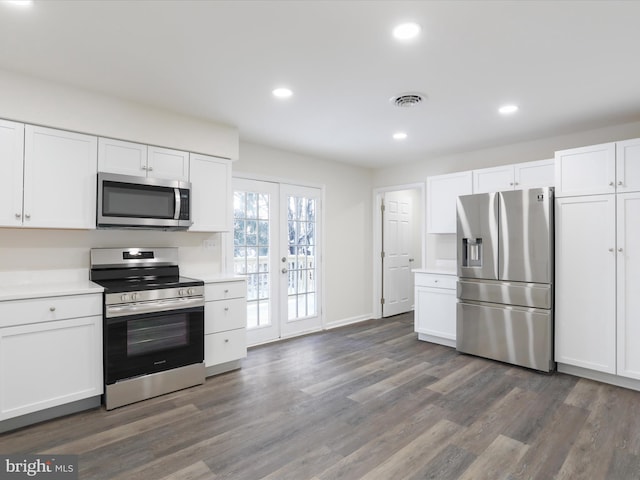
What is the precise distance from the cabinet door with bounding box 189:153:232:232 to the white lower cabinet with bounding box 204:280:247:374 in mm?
618

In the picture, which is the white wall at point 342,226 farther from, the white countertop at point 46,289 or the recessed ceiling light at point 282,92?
the white countertop at point 46,289

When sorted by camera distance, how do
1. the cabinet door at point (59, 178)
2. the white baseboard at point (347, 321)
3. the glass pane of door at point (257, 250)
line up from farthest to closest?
1. the white baseboard at point (347, 321)
2. the glass pane of door at point (257, 250)
3. the cabinet door at point (59, 178)

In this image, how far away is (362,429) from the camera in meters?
2.49

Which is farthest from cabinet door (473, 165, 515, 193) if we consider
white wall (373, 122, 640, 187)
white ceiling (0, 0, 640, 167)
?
white ceiling (0, 0, 640, 167)

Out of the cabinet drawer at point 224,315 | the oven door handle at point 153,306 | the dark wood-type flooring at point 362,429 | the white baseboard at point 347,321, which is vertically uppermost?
the oven door handle at point 153,306

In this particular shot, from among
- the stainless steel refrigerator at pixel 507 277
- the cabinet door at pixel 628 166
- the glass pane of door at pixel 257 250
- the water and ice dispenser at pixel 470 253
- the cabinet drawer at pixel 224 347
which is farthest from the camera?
the glass pane of door at pixel 257 250

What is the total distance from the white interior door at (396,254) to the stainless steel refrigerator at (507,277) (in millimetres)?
1930

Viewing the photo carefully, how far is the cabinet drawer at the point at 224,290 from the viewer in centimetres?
339

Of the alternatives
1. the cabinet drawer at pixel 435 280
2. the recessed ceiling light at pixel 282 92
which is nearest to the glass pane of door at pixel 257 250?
the recessed ceiling light at pixel 282 92

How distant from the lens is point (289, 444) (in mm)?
2307

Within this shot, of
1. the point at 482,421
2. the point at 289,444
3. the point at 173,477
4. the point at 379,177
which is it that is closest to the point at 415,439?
the point at 482,421

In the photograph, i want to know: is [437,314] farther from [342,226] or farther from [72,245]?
[72,245]

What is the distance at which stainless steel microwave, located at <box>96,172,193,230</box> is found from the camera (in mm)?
2953

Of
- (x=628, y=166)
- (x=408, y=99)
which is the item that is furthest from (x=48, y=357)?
(x=628, y=166)
